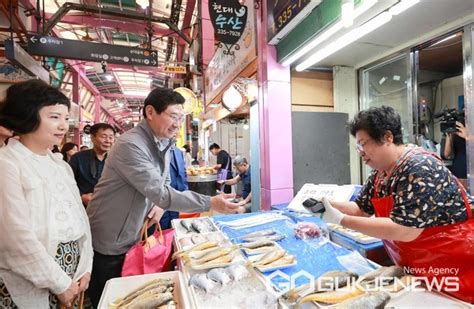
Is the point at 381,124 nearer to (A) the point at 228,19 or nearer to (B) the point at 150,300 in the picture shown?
(B) the point at 150,300

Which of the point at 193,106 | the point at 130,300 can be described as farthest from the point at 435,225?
the point at 193,106

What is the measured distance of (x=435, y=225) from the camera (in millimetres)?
1534

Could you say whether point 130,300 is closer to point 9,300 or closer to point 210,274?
point 210,274

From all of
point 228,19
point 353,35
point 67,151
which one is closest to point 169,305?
point 353,35

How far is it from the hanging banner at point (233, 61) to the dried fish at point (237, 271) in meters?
3.85

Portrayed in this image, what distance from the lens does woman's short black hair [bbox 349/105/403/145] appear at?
1.80 m

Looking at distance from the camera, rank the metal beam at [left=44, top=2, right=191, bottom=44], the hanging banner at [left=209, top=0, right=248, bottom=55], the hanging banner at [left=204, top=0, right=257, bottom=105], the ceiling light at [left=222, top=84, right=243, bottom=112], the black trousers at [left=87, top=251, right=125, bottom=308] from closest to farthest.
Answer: the black trousers at [left=87, top=251, right=125, bottom=308], the hanging banner at [left=209, top=0, right=248, bottom=55], the hanging banner at [left=204, top=0, right=257, bottom=105], the ceiling light at [left=222, top=84, right=243, bottom=112], the metal beam at [left=44, top=2, right=191, bottom=44]

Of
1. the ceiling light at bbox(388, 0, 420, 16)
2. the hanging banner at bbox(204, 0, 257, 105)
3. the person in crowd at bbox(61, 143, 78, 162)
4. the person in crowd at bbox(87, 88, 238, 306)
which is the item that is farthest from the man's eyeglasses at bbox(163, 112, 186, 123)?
the person in crowd at bbox(61, 143, 78, 162)

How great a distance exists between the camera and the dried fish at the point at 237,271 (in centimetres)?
171

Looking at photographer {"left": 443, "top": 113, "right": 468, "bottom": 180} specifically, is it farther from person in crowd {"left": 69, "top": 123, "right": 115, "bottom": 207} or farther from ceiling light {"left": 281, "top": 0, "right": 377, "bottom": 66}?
person in crowd {"left": 69, "top": 123, "right": 115, "bottom": 207}

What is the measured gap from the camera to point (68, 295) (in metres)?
1.66

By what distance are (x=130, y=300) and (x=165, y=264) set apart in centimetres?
61

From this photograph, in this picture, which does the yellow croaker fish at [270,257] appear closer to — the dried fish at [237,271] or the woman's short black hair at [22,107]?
the dried fish at [237,271]

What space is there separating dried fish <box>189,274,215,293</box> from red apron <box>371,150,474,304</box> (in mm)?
1180
